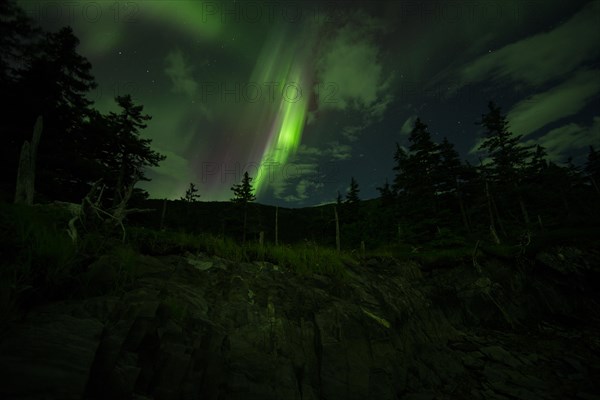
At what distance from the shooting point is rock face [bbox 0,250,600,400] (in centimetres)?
213

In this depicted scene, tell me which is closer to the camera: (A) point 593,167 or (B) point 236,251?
(B) point 236,251

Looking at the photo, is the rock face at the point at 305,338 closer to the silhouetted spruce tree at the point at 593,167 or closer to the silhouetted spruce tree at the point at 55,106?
the silhouetted spruce tree at the point at 55,106

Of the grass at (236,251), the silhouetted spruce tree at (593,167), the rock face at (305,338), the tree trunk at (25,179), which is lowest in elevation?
the rock face at (305,338)

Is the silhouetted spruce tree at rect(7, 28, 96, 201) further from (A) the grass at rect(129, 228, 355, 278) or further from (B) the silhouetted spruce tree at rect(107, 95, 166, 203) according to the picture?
(A) the grass at rect(129, 228, 355, 278)

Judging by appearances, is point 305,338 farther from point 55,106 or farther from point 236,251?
point 55,106

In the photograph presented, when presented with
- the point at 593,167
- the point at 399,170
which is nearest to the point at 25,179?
the point at 399,170

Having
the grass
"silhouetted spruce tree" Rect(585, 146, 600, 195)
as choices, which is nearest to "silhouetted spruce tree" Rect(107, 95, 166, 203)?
the grass

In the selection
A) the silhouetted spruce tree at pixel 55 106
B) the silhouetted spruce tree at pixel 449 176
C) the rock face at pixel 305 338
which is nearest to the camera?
the rock face at pixel 305 338

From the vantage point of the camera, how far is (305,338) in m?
4.72

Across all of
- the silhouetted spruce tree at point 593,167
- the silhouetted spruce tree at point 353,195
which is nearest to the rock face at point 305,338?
the silhouetted spruce tree at point 353,195

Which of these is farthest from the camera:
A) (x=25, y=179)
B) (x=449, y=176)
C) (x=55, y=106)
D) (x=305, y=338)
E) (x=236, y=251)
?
(x=449, y=176)

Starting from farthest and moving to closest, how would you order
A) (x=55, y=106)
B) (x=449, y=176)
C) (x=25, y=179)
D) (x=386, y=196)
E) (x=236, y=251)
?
(x=386, y=196)
(x=449, y=176)
(x=55, y=106)
(x=25, y=179)
(x=236, y=251)

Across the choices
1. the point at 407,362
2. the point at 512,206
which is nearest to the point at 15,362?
the point at 407,362

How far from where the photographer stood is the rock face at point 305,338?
2133mm
